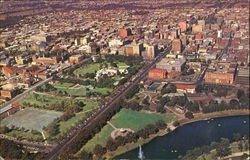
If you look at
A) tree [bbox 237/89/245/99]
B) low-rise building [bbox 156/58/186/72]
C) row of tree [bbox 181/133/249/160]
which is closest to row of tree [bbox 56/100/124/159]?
row of tree [bbox 181/133/249/160]

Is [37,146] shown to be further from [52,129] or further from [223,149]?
[223,149]

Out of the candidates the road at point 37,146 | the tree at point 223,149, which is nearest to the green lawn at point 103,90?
the road at point 37,146

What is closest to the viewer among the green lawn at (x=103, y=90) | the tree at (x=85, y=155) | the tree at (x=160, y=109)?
the tree at (x=85, y=155)

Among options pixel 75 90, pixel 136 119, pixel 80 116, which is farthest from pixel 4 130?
pixel 136 119

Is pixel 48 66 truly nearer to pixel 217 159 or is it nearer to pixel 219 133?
pixel 219 133

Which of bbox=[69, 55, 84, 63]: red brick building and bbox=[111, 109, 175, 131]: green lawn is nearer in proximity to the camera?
bbox=[111, 109, 175, 131]: green lawn

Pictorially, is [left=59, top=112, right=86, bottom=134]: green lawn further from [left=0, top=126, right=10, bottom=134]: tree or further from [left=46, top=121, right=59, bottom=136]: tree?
[left=0, top=126, right=10, bottom=134]: tree

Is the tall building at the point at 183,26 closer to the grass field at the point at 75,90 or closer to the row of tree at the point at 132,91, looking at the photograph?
the row of tree at the point at 132,91
